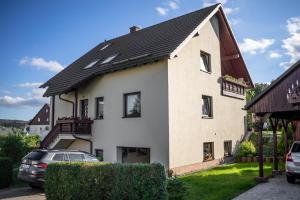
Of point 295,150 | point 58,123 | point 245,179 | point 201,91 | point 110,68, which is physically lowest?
point 245,179

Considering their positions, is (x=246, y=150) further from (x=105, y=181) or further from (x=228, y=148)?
(x=105, y=181)

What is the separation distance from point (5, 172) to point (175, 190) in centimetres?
925

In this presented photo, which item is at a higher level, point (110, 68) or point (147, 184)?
point (110, 68)

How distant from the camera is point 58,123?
781 inches

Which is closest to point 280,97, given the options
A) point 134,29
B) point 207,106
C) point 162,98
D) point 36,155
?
point 162,98

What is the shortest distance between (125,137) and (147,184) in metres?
9.22

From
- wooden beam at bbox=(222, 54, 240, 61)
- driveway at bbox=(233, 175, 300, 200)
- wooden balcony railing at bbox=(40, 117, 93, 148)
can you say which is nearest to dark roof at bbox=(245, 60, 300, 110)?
driveway at bbox=(233, 175, 300, 200)

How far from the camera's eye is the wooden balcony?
21.4m

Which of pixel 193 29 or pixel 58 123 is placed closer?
pixel 193 29

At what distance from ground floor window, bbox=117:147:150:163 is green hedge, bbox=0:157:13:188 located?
584cm

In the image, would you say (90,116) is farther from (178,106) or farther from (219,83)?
(219,83)

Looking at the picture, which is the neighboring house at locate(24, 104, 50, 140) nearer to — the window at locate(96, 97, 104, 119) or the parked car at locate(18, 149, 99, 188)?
the window at locate(96, 97, 104, 119)

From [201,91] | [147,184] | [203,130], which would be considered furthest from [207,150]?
[147,184]

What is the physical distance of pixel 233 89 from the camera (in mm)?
22797
